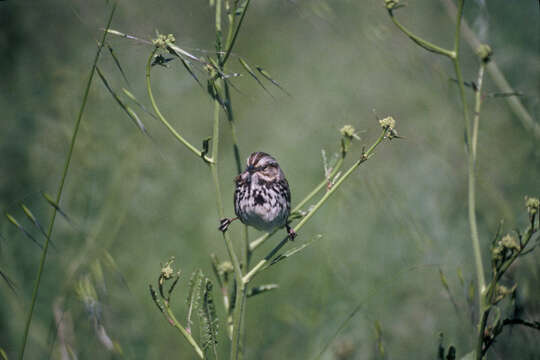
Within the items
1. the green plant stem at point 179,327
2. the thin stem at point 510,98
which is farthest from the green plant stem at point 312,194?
the thin stem at point 510,98

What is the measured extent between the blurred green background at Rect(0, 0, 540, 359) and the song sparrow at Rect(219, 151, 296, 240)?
10.6 inches

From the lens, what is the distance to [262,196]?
6.15 feet

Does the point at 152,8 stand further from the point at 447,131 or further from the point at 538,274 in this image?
the point at 447,131

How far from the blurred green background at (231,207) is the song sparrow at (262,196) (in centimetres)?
27

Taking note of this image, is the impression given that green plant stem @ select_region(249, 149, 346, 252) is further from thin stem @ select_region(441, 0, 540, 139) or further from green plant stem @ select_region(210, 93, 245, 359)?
thin stem @ select_region(441, 0, 540, 139)

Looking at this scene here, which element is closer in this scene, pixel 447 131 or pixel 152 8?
pixel 152 8

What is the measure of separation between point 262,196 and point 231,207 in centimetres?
134

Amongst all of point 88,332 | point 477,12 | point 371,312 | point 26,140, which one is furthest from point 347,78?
point 88,332

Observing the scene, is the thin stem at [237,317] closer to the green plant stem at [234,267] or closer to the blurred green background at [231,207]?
the green plant stem at [234,267]

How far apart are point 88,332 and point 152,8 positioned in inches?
48.9

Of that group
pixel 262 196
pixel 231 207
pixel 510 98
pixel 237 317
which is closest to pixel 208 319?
pixel 237 317

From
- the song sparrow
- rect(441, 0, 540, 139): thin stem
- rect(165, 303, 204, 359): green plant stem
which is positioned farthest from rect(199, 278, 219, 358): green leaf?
rect(441, 0, 540, 139): thin stem

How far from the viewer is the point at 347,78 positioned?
3.77 meters

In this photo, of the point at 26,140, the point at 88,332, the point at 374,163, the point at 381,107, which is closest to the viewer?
the point at 88,332
